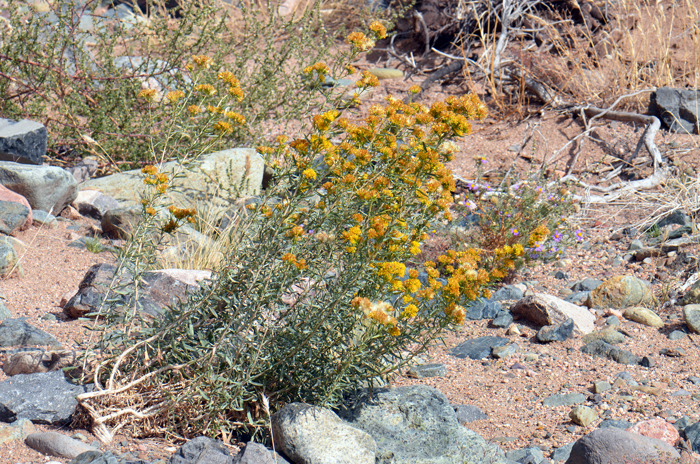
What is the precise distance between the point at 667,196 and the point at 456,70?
362 centimetres

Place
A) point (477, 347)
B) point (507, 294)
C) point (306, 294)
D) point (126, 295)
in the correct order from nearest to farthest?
point (306, 294) → point (126, 295) → point (477, 347) → point (507, 294)

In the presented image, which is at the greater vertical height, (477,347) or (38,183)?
(38,183)

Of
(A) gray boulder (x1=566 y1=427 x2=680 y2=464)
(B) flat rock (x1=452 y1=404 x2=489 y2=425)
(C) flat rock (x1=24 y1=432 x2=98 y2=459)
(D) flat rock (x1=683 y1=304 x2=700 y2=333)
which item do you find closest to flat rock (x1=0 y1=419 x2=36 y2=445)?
(C) flat rock (x1=24 y1=432 x2=98 y2=459)

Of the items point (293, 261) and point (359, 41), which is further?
point (359, 41)

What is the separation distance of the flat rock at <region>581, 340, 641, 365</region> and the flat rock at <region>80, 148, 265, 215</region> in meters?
2.87

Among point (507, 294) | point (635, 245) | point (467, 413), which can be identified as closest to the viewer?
point (467, 413)

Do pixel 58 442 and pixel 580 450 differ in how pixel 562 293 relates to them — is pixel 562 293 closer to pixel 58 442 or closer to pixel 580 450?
pixel 580 450

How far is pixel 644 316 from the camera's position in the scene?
3.88 m

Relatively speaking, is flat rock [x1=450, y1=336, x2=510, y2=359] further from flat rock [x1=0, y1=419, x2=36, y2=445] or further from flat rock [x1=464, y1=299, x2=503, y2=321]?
flat rock [x1=0, y1=419, x2=36, y2=445]

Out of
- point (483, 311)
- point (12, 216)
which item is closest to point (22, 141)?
point (12, 216)

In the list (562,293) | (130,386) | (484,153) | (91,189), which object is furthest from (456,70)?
(130,386)

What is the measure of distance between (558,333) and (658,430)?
109cm

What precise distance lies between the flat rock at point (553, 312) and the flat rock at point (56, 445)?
110 inches

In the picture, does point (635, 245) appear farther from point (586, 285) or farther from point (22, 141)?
point (22, 141)
